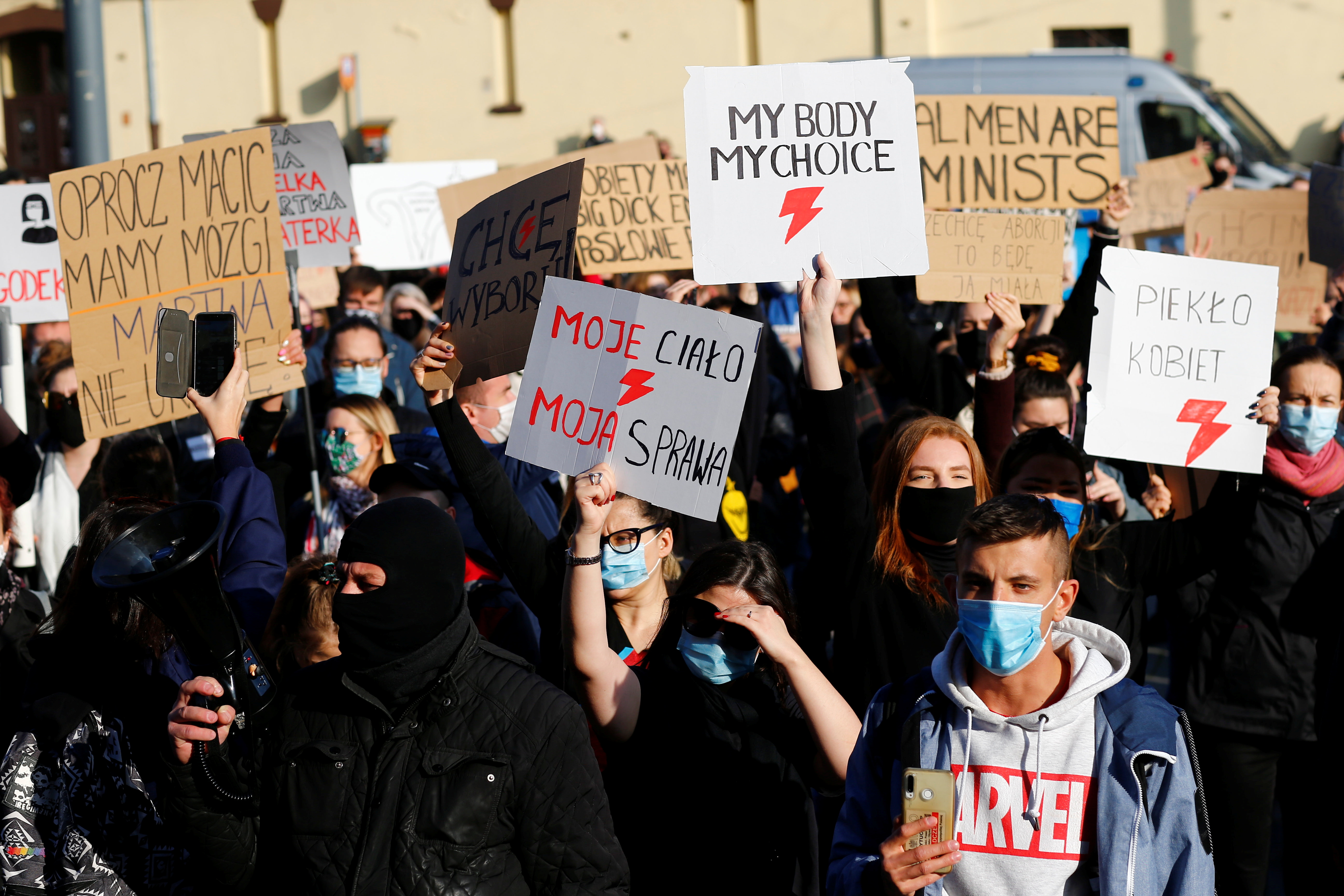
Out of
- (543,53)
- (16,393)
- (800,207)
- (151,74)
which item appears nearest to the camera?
(800,207)

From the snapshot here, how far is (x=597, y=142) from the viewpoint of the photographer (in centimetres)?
1950

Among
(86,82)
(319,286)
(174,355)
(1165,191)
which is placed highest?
(86,82)

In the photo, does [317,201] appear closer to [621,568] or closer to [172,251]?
[172,251]

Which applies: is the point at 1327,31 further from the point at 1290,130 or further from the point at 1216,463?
the point at 1216,463

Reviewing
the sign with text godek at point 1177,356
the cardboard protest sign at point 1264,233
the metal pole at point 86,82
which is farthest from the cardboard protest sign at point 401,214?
A: the sign with text godek at point 1177,356

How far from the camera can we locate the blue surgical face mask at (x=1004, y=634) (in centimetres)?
246

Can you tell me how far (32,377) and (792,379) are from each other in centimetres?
438

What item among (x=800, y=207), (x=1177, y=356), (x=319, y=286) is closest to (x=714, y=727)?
→ (x=800, y=207)

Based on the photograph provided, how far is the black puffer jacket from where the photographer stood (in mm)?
2396

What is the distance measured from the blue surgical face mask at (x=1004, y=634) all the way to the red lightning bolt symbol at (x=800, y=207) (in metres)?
1.70

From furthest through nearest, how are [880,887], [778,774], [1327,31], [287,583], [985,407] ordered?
[1327,31] < [985,407] < [287,583] < [778,774] < [880,887]

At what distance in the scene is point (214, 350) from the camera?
3.78 m

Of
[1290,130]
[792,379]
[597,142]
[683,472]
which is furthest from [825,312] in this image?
[1290,130]

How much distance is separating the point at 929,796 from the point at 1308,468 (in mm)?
2547
